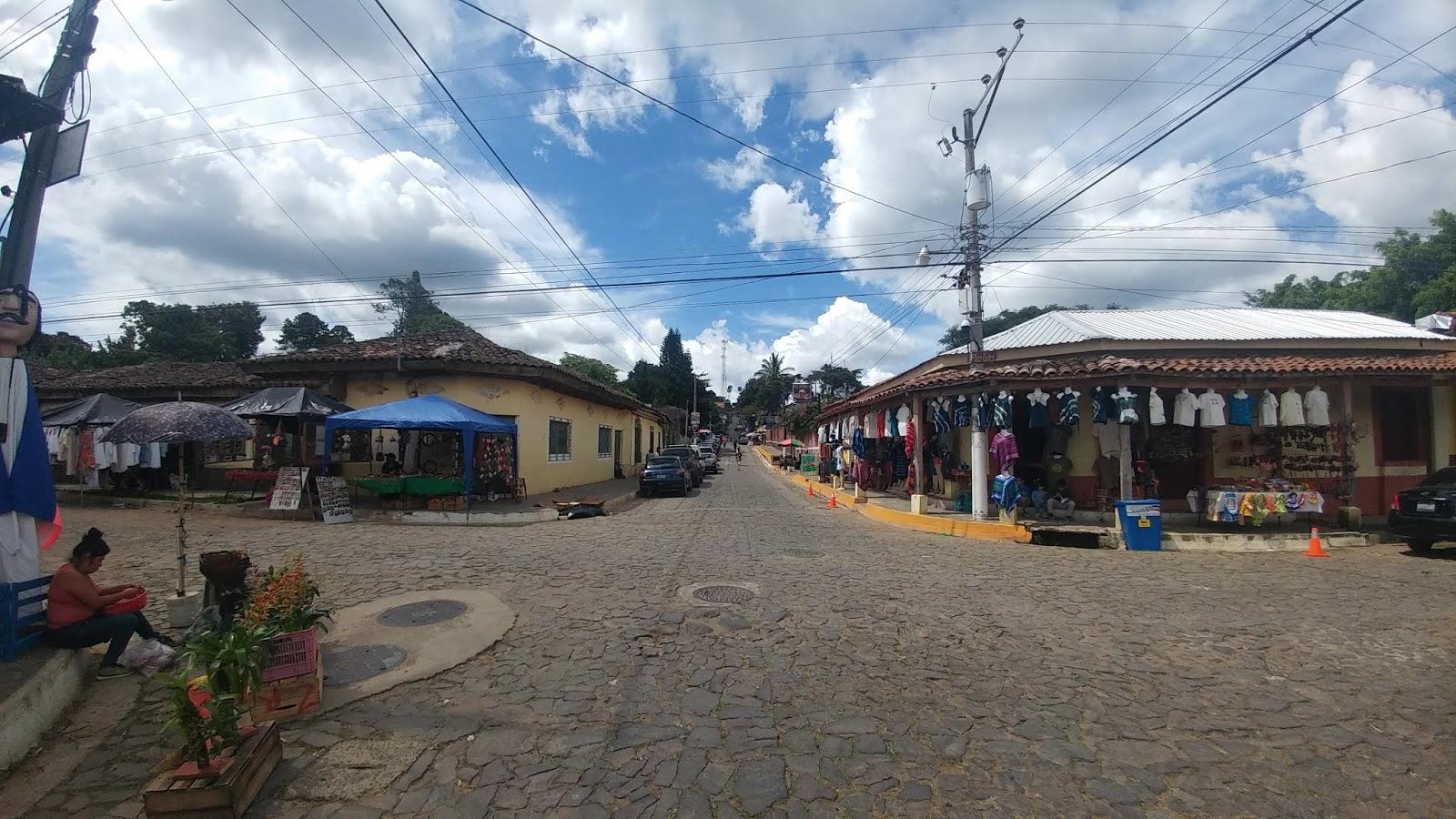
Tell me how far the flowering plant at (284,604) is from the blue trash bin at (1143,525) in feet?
39.8

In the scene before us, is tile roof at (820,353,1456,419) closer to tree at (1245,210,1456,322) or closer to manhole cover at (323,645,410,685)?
manhole cover at (323,645,410,685)

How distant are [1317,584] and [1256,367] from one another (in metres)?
5.41

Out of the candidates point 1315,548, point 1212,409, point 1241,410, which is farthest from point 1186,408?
point 1315,548

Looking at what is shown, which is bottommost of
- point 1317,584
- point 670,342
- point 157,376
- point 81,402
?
Result: point 1317,584

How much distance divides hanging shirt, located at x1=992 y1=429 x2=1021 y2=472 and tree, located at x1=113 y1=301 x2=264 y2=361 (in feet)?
146

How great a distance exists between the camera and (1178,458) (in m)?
13.8

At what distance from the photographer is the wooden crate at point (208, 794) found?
9.82ft

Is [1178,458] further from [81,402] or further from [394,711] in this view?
[81,402]

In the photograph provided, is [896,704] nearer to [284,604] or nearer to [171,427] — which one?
[284,604]

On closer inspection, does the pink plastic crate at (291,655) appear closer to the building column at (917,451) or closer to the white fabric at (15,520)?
the white fabric at (15,520)

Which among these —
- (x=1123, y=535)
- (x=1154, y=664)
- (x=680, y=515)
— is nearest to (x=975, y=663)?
(x=1154, y=664)

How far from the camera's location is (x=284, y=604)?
4.47 meters

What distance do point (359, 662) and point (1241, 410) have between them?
14857 millimetres

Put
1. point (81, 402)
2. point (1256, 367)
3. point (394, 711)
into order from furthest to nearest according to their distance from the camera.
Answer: point (81, 402) < point (1256, 367) < point (394, 711)
